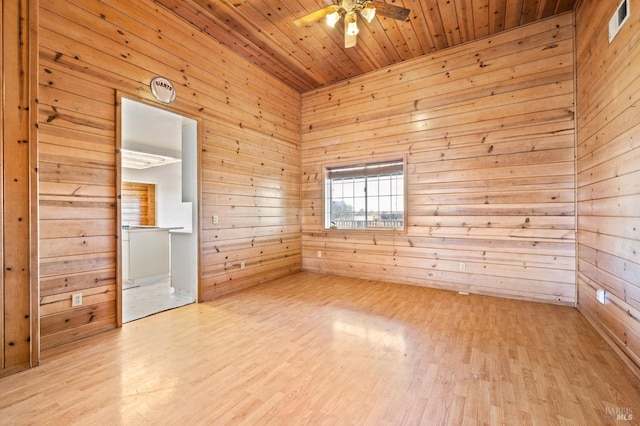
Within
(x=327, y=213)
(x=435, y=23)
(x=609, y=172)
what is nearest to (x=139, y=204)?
(x=327, y=213)

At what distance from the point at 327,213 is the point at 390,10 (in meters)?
3.16

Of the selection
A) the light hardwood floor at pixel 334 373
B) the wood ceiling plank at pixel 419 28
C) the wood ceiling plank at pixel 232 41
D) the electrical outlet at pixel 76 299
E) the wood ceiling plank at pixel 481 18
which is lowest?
the light hardwood floor at pixel 334 373

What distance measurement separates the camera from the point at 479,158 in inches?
147

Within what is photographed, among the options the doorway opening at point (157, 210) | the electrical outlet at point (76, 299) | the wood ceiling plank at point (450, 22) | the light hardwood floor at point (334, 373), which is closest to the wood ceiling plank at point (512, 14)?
the wood ceiling plank at point (450, 22)

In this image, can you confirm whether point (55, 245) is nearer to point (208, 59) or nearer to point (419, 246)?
point (208, 59)

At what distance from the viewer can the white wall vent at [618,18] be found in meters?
2.11

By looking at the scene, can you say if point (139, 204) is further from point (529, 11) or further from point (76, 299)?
point (529, 11)

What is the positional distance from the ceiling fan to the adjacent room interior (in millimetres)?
21

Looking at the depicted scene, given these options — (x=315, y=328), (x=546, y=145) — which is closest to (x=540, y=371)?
(x=315, y=328)

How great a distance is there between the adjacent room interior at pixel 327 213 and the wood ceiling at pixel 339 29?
0.11 ft

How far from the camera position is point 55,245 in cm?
235

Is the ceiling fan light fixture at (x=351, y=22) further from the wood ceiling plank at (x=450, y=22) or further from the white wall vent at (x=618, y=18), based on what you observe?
the white wall vent at (x=618, y=18)

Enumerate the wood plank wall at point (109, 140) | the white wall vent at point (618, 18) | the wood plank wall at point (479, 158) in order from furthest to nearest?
the wood plank wall at point (479, 158), the wood plank wall at point (109, 140), the white wall vent at point (618, 18)

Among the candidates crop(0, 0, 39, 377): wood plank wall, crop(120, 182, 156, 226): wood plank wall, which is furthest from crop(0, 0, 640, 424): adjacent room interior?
crop(120, 182, 156, 226): wood plank wall
